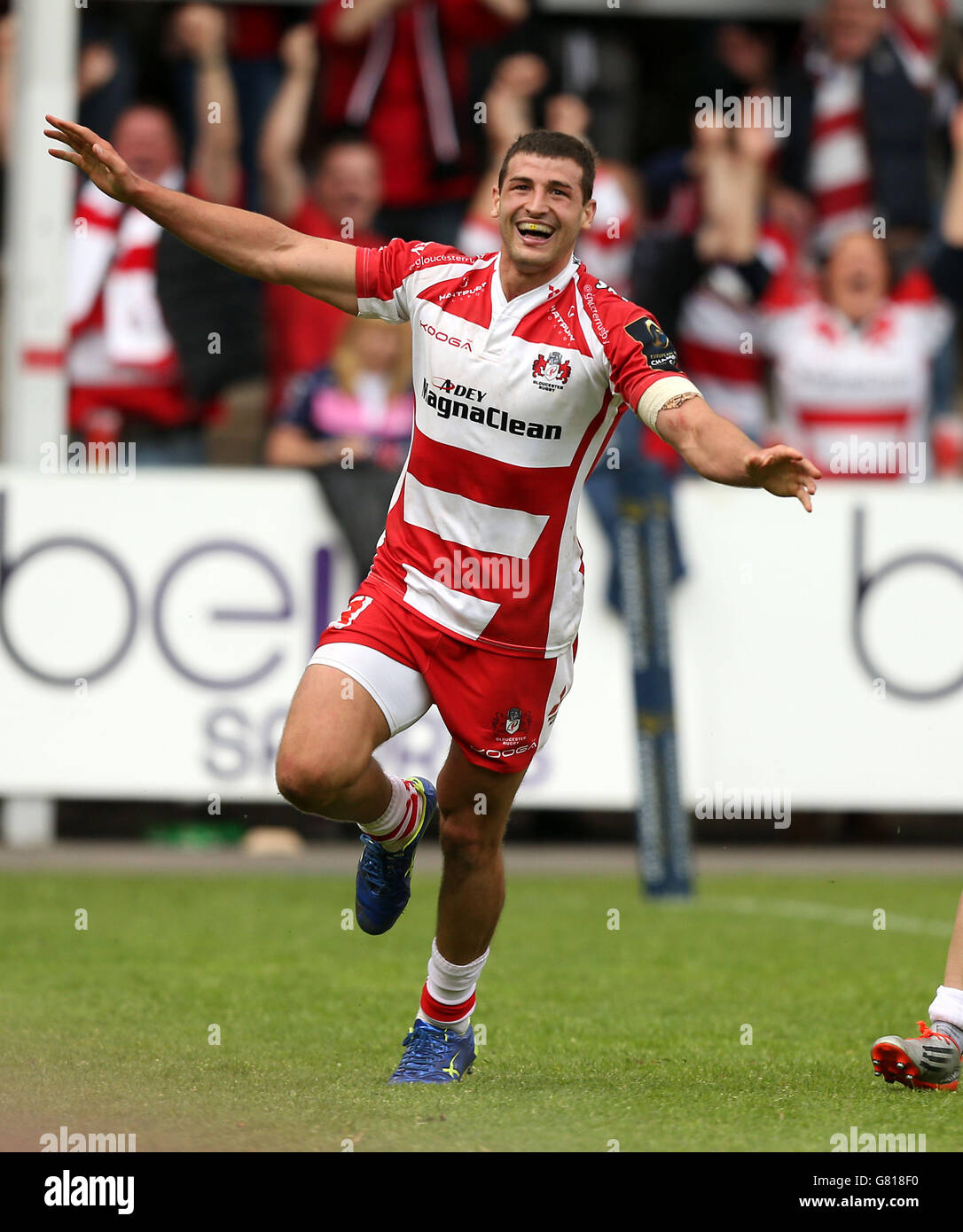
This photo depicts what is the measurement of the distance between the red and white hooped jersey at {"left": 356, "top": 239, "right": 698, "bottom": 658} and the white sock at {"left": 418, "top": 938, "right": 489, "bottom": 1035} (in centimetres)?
100

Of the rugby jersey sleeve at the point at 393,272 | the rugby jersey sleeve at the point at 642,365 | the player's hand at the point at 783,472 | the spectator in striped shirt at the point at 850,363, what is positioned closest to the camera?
the player's hand at the point at 783,472

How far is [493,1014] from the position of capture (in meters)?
7.26

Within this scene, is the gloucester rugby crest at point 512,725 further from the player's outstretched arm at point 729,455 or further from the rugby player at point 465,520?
the player's outstretched arm at point 729,455

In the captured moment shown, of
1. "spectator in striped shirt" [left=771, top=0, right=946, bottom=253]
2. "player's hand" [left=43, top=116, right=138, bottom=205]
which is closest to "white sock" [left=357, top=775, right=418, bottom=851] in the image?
"player's hand" [left=43, top=116, right=138, bottom=205]

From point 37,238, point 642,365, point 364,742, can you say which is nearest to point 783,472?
point 642,365

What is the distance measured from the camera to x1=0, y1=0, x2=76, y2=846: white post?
12203mm

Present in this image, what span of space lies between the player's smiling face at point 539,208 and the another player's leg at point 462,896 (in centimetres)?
151

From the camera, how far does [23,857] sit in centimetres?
1138

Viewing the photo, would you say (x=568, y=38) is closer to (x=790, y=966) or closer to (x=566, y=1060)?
(x=790, y=966)

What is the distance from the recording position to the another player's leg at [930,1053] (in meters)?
5.75

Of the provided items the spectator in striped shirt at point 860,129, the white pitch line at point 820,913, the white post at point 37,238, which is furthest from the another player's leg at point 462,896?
the spectator in striped shirt at point 860,129

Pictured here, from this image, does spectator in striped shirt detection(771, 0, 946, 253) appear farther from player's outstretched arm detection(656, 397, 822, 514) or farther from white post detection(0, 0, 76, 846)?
player's outstretched arm detection(656, 397, 822, 514)

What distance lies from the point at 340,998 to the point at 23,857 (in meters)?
4.45
